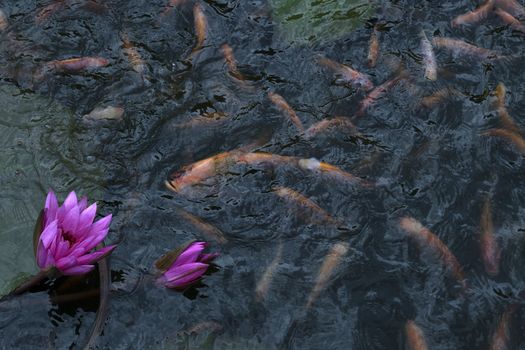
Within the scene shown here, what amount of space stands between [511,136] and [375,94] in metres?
0.60

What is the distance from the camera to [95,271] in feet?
7.38

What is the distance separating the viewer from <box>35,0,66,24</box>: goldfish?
318 centimetres

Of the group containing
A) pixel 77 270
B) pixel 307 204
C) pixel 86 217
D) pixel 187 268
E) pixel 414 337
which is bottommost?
pixel 414 337

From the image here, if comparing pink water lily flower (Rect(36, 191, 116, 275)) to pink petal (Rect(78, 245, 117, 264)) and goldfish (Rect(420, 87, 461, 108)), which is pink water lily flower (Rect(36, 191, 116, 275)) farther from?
goldfish (Rect(420, 87, 461, 108))

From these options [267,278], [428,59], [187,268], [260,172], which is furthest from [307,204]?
[428,59]

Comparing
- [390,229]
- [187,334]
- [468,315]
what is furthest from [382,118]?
[187,334]

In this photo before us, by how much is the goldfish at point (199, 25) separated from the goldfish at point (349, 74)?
0.57m

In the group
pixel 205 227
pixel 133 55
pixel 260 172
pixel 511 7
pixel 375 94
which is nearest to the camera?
pixel 205 227

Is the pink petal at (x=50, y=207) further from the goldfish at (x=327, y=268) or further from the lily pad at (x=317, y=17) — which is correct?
the lily pad at (x=317, y=17)

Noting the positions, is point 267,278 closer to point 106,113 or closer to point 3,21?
point 106,113

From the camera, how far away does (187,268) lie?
7.13 ft

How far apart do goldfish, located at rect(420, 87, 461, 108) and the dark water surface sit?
0.03 m

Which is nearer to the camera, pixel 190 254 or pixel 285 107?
pixel 190 254

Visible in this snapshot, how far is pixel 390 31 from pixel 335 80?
45cm
